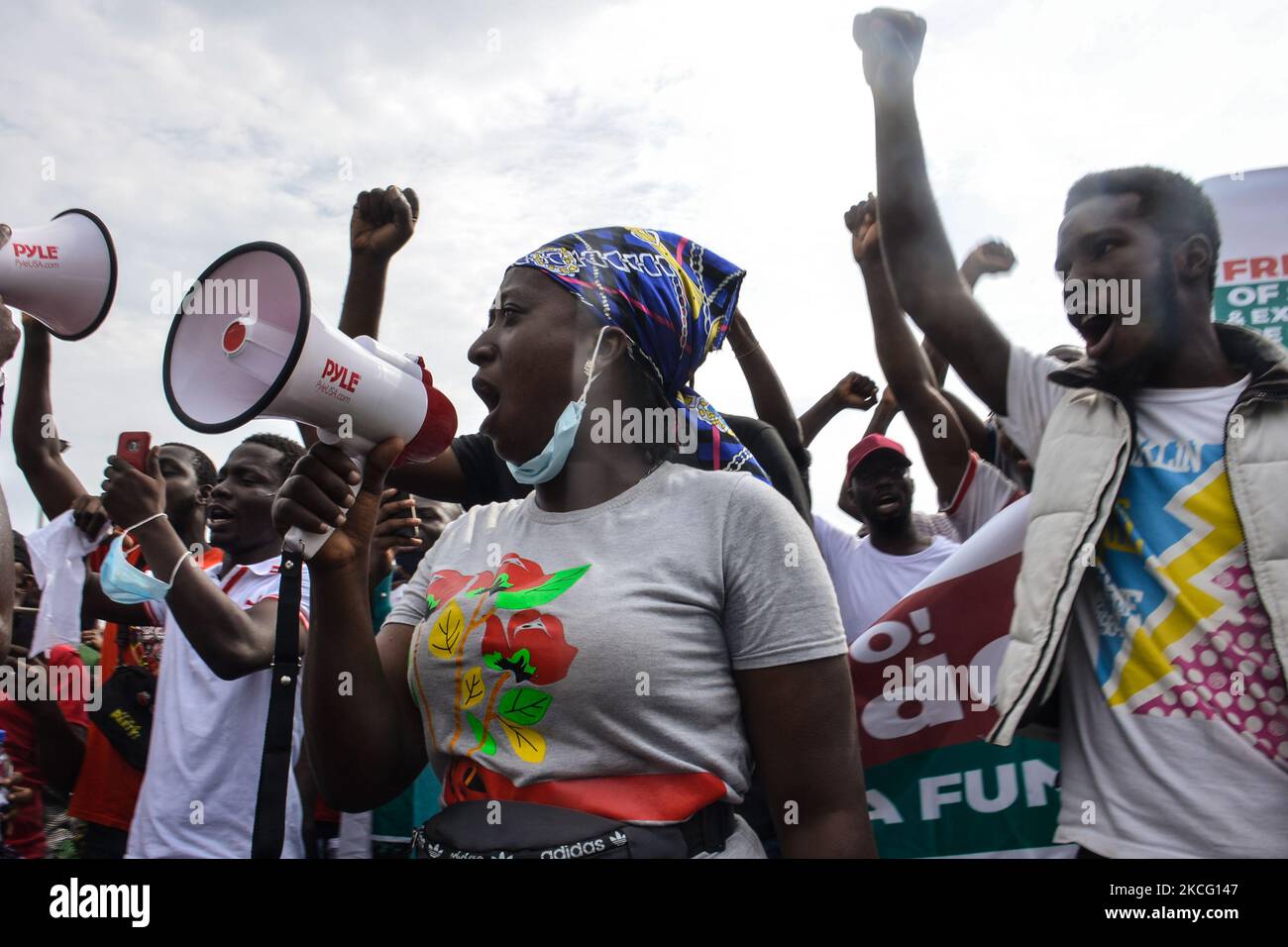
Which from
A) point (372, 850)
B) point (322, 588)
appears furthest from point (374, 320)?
point (372, 850)

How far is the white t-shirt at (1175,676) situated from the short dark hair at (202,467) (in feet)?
12.3

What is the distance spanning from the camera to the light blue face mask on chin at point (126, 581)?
118 inches

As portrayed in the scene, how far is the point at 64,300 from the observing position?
137 inches

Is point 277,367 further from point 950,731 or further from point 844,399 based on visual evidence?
point 844,399

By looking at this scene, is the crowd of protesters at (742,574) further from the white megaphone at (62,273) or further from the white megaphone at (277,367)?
the white megaphone at (62,273)

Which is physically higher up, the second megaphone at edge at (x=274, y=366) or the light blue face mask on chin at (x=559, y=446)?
the second megaphone at edge at (x=274, y=366)

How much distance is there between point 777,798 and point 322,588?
0.90m

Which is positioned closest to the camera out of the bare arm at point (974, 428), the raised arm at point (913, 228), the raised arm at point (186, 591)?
the raised arm at point (913, 228)

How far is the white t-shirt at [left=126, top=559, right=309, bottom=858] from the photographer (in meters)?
3.09

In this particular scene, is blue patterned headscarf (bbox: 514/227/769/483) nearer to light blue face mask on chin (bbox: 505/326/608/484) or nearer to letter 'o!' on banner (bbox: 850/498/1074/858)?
light blue face mask on chin (bbox: 505/326/608/484)

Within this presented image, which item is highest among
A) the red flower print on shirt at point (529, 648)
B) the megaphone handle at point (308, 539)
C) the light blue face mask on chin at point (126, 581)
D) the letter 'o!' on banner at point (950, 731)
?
the megaphone handle at point (308, 539)

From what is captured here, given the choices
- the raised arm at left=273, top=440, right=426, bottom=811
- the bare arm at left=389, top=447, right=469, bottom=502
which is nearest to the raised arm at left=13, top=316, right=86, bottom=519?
the bare arm at left=389, top=447, right=469, bottom=502

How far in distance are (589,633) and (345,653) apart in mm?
521

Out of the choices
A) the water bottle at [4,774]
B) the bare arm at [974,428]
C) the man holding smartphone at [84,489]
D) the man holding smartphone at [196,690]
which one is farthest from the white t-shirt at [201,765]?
the bare arm at [974,428]
